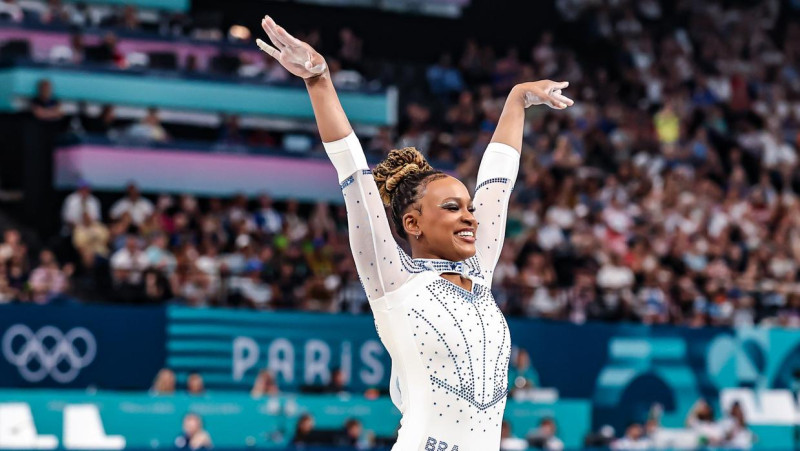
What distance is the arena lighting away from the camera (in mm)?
20094

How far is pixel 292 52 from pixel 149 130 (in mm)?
13760

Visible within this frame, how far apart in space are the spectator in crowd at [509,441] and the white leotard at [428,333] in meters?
10.2

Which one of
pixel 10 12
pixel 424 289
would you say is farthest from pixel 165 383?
pixel 424 289

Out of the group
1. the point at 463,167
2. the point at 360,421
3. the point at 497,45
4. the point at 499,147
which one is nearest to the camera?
the point at 499,147

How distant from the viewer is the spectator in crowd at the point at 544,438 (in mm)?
15570

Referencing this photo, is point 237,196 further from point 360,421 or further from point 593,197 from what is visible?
point 593,197

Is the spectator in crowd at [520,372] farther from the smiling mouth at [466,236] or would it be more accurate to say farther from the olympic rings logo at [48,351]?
the smiling mouth at [466,236]

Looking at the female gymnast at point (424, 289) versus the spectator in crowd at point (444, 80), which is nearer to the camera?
the female gymnast at point (424, 289)

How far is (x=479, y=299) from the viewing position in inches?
Result: 191

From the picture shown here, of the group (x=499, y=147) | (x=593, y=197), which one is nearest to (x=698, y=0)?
(x=593, y=197)

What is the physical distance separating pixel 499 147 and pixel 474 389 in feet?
3.31

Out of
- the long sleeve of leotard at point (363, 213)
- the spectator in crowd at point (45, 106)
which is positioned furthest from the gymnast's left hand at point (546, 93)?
the spectator in crowd at point (45, 106)

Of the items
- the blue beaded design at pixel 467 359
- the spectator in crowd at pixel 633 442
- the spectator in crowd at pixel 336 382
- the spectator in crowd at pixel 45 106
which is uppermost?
the spectator in crowd at pixel 45 106

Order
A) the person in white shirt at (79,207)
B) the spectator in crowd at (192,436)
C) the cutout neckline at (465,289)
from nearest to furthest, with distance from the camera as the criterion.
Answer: the cutout neckline at (465,289) → the spectator in crowd at (192,436) → the person in white shirt at (79,207)
